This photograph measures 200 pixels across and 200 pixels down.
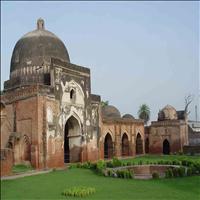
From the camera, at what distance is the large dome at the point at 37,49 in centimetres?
2122

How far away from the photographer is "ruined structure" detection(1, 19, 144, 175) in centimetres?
1770

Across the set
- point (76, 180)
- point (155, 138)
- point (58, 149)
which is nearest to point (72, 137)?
point (58, 149)

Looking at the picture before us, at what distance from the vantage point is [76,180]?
506 inches

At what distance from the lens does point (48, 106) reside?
18234 millimetres

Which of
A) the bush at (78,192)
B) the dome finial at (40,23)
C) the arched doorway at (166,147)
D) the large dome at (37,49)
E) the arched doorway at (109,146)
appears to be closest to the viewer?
the bush at (78,192)

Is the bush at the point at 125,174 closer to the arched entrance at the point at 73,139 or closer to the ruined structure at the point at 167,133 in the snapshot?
the arched entrance at the point at 73,139

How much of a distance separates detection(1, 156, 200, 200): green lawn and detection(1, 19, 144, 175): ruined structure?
2751 mm

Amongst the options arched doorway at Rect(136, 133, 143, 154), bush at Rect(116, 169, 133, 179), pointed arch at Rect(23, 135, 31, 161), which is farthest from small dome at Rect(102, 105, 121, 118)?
bush at Rect(116, 169, 133, 179)

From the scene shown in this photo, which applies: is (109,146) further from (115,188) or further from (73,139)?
(115,188)

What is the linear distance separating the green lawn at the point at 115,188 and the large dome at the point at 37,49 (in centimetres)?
1017

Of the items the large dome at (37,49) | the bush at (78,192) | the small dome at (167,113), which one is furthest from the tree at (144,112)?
the bush at (78,192)

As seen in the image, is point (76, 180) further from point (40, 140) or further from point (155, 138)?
point (155, 138)

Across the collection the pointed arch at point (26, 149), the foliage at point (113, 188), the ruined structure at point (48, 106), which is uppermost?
the ruined structure at point (48, 106)

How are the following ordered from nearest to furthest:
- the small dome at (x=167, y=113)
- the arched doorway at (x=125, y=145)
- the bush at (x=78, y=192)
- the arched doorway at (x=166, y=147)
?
the bush at (x=78, y=192), the arched doorway at (x=125, y=145), the arched doorway at (x=166, y=147), the small dome at (x=167, y=113)
